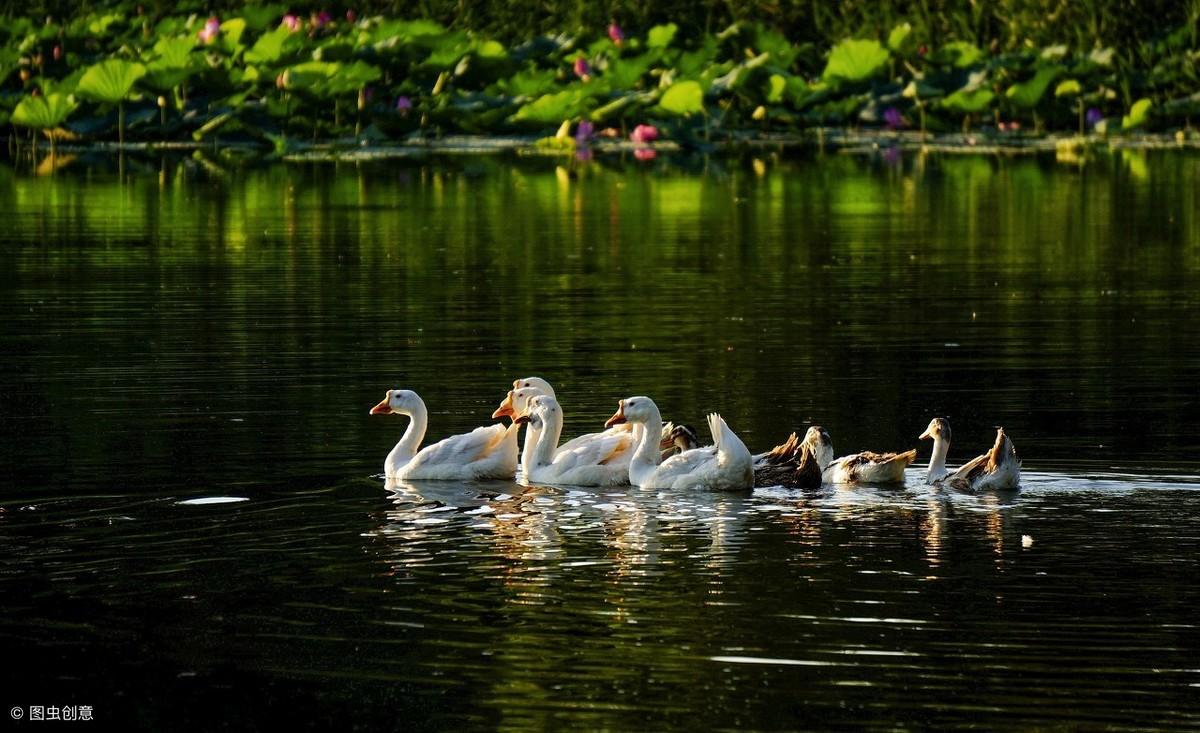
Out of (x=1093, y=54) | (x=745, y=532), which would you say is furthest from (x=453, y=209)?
(x=745, y=532)

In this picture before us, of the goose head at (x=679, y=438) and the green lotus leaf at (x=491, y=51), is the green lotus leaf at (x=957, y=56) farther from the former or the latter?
the goose head at (x=679, y=438)

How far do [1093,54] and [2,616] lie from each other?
2799 centimetres

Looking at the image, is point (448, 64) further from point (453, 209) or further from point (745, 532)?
point (745, 532)

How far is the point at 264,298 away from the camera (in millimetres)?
17078

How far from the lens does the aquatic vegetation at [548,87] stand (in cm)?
3272

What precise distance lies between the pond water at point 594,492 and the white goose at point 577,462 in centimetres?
34

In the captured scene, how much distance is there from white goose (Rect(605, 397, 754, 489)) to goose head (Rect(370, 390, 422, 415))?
0.88m

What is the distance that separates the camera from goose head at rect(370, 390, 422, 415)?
36.8ft

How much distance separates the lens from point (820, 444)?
1066cm

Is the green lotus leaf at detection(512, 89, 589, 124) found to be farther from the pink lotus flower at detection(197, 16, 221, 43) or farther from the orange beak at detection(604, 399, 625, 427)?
the orange beak at detection(604, 399, 625, 427)

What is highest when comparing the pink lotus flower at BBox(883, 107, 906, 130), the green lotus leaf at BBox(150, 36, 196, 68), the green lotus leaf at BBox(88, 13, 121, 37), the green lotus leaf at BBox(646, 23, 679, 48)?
the green lotus leaf at BBox(88, 13, 121, 37)

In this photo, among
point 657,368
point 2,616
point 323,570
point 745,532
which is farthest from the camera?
point 657,368

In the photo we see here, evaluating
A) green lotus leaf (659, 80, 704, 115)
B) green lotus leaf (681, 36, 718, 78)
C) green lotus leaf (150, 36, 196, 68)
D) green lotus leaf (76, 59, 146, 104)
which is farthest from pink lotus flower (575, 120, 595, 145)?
green lotus leaf (76, 59, 146, 104)

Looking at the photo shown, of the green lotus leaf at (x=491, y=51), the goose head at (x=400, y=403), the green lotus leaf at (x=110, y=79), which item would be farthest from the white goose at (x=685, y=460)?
the green lotus leaf at (x=491, y=51)
